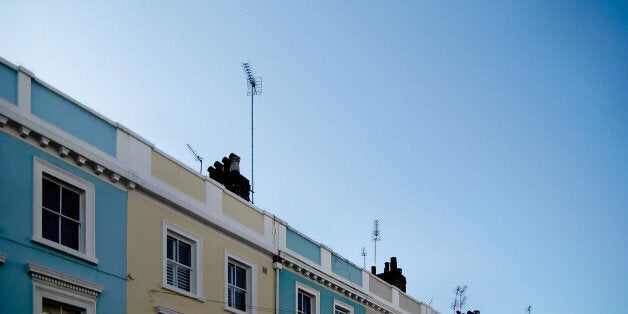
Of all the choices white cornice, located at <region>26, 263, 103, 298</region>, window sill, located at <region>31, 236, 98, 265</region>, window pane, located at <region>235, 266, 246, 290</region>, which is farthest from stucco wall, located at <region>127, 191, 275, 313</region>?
window sill, located at <region>31, 236, 98, 265</region>

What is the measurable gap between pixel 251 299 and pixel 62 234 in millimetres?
7851

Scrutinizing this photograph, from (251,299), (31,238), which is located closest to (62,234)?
(31,238)

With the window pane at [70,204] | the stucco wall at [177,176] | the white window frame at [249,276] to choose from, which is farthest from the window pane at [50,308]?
the white window frame at [249,276]

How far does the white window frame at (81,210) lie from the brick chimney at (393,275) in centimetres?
2055

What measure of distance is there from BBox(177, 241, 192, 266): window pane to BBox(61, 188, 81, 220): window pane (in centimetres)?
404

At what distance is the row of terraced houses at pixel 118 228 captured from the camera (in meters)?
19.7

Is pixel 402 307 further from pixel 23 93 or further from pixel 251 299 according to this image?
pixel 23 93

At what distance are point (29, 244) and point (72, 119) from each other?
11.2 feet

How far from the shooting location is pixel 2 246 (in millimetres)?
19062

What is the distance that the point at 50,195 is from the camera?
20.7m

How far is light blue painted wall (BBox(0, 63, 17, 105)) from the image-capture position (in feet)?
65.0

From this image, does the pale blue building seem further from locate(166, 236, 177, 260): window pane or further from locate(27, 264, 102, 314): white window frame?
locate(166, 236, 177, 260): window pane

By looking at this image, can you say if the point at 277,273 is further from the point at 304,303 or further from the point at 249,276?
the point at 304,303

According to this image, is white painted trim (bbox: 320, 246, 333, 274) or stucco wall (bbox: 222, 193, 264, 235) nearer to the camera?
stucco wall (bbox: 222, 193, 264, 235)
